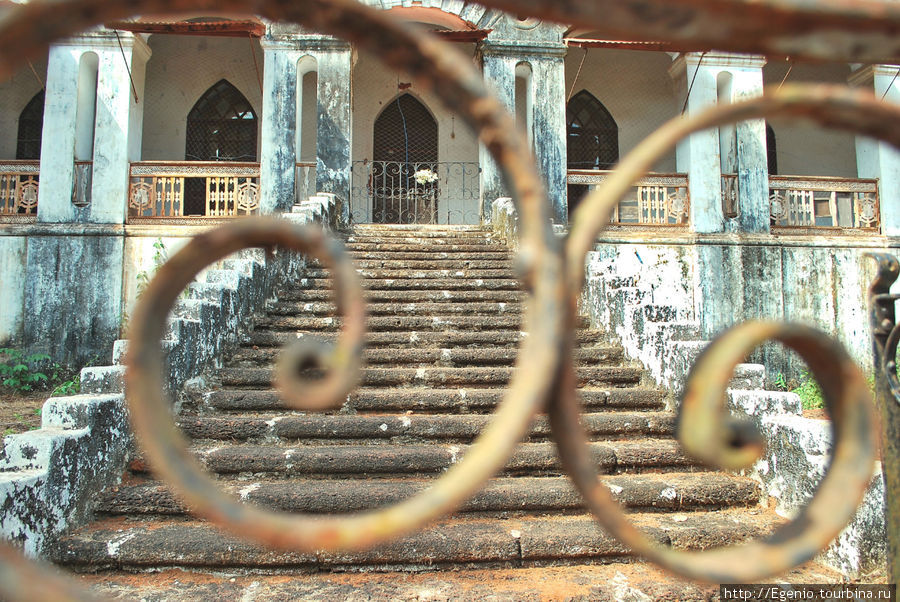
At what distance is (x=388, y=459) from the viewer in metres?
3.70

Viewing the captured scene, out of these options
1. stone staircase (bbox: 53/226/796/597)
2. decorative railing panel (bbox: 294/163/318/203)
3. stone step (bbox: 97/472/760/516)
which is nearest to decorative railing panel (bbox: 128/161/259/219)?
decorative railing panel (bbox: 294/163/318/203)

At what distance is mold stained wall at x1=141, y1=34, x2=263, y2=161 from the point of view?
13.1 meters

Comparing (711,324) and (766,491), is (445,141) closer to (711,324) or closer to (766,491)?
(711,324)

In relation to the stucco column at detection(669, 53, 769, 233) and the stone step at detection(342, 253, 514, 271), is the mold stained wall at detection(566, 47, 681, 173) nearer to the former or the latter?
the stucco column at detection(669, 53, 769, 233)

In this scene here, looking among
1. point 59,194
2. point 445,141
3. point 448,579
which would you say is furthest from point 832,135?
point 59,194

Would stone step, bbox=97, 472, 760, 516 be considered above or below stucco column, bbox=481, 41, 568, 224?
below

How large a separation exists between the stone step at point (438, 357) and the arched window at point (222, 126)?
907cm

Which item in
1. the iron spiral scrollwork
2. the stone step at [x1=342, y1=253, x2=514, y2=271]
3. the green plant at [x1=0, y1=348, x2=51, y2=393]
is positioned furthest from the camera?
the green plant at [x1=0, y1=348, x2=51, y2=393]

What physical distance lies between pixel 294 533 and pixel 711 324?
10176mm

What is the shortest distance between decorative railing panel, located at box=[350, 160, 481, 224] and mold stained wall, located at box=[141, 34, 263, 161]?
9.16 feet

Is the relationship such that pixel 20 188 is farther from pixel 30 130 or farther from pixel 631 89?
pixel 631 89

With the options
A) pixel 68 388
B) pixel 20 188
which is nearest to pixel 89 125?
pixel 20 188

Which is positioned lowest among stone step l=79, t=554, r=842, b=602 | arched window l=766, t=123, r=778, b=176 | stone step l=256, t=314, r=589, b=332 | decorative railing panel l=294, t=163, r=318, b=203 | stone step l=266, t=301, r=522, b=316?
stone step l=79, t=554, r=842, b=602

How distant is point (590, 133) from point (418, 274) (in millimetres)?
8198
